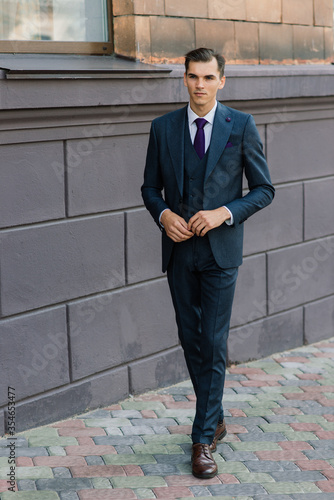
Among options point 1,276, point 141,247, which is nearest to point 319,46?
point 141,247

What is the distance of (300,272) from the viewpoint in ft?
21.8

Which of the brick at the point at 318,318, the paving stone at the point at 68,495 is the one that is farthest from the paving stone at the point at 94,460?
the brick at the point at 318,318

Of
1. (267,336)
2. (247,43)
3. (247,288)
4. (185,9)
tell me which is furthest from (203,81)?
(267,336)

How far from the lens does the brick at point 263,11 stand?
6164 mm

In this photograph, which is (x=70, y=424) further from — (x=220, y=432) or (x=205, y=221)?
(x=205, y=221)

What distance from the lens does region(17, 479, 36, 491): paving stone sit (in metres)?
4.01

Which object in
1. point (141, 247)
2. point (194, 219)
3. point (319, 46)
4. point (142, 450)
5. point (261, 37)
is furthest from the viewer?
point (319, 46)

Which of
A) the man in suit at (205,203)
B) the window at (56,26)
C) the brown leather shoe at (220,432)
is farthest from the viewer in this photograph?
the window at (56,26)

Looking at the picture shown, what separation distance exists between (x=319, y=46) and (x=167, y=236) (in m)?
3.46

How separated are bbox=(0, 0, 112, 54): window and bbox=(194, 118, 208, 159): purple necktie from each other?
1.62 meters

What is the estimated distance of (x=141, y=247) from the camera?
5363 millimetres

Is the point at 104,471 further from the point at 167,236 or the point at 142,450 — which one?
the point at 167,236

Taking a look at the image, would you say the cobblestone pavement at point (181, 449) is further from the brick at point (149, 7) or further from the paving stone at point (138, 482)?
the brick at point (149, 7)

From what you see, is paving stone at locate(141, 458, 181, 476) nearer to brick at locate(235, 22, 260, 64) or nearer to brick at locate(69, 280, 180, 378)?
brick at locate(69, 280, 180, 378)
